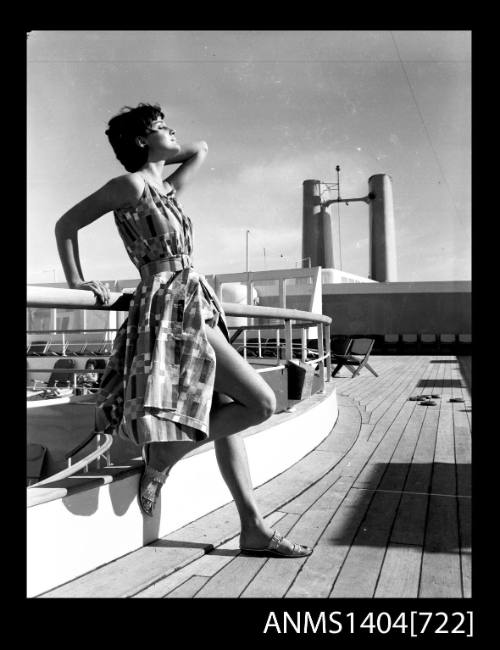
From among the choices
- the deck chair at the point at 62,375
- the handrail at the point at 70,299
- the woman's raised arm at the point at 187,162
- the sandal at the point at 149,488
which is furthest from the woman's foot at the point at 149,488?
the deck chair at the point at 62,375

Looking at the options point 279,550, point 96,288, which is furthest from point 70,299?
point 279,550

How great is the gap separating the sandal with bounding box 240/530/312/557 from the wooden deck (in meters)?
0.02

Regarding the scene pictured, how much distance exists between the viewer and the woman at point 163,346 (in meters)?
1.37

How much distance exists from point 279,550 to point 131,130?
4.32ft

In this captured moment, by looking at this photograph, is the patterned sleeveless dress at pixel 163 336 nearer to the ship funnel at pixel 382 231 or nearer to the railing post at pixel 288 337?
the railing post at pixel 288 337

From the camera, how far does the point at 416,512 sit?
2041 millimetres

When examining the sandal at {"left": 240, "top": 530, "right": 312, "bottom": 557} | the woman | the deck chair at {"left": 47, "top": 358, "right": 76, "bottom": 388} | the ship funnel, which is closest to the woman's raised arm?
the woman

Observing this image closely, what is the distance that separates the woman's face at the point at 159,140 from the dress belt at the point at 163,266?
33 cm
